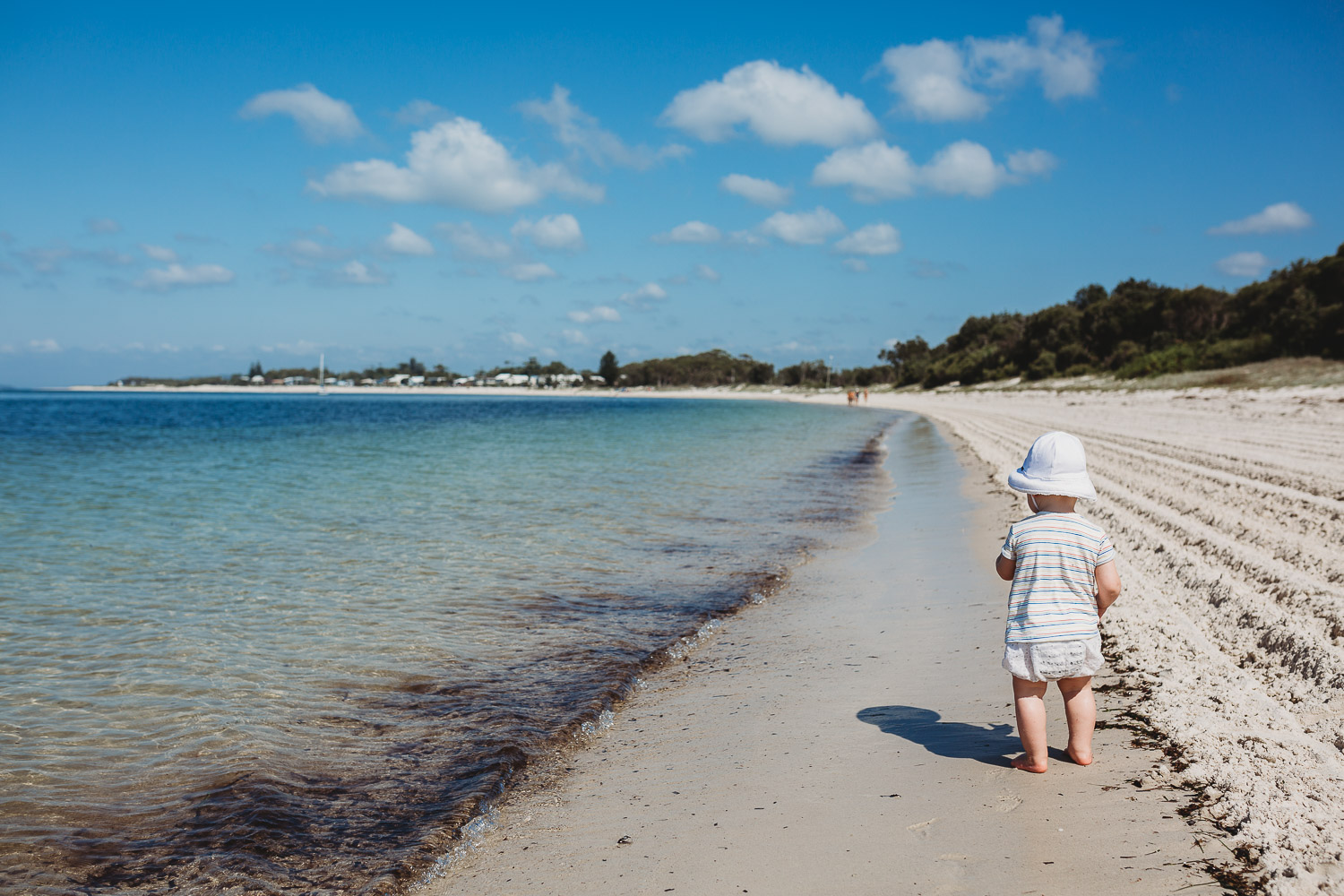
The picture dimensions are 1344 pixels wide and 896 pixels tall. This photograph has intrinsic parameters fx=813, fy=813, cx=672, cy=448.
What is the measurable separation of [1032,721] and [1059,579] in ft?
2.08

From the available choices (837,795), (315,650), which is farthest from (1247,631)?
(315,650)

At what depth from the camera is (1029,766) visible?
11.7 ft

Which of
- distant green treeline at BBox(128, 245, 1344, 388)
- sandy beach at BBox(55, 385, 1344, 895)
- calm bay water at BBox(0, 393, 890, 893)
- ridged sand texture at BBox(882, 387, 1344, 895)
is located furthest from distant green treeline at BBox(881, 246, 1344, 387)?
sandy beach at BBox(55, 385, 1344, 895)

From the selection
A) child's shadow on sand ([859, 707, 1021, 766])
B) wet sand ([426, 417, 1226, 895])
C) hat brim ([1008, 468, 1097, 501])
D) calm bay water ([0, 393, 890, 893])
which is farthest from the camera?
child's shadow on sand ([859, 707, 1021, 766])

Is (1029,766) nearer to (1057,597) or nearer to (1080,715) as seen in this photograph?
(1080,715)

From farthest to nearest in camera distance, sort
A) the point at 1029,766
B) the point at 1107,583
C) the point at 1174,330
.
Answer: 1. the point at 1174,330
2. the point at 1029,766
3. the point at 1107,583

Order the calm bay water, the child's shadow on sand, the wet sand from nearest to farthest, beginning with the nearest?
the wet sand < the calm bay water < the child's shadow on sand

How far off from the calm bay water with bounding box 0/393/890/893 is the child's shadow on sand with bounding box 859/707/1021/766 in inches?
70.7

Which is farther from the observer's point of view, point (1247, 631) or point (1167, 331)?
point (1167, 331)

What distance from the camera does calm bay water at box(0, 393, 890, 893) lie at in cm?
366

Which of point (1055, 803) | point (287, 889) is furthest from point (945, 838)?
point (287, 889)

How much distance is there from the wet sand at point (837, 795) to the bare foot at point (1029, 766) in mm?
45

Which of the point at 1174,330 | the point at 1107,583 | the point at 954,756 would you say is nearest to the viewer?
the point at 1107,583

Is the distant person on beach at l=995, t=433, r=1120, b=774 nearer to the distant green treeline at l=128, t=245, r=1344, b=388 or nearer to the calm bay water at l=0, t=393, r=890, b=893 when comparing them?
the calm bay water at l=0, t=393, r=890, b=893
